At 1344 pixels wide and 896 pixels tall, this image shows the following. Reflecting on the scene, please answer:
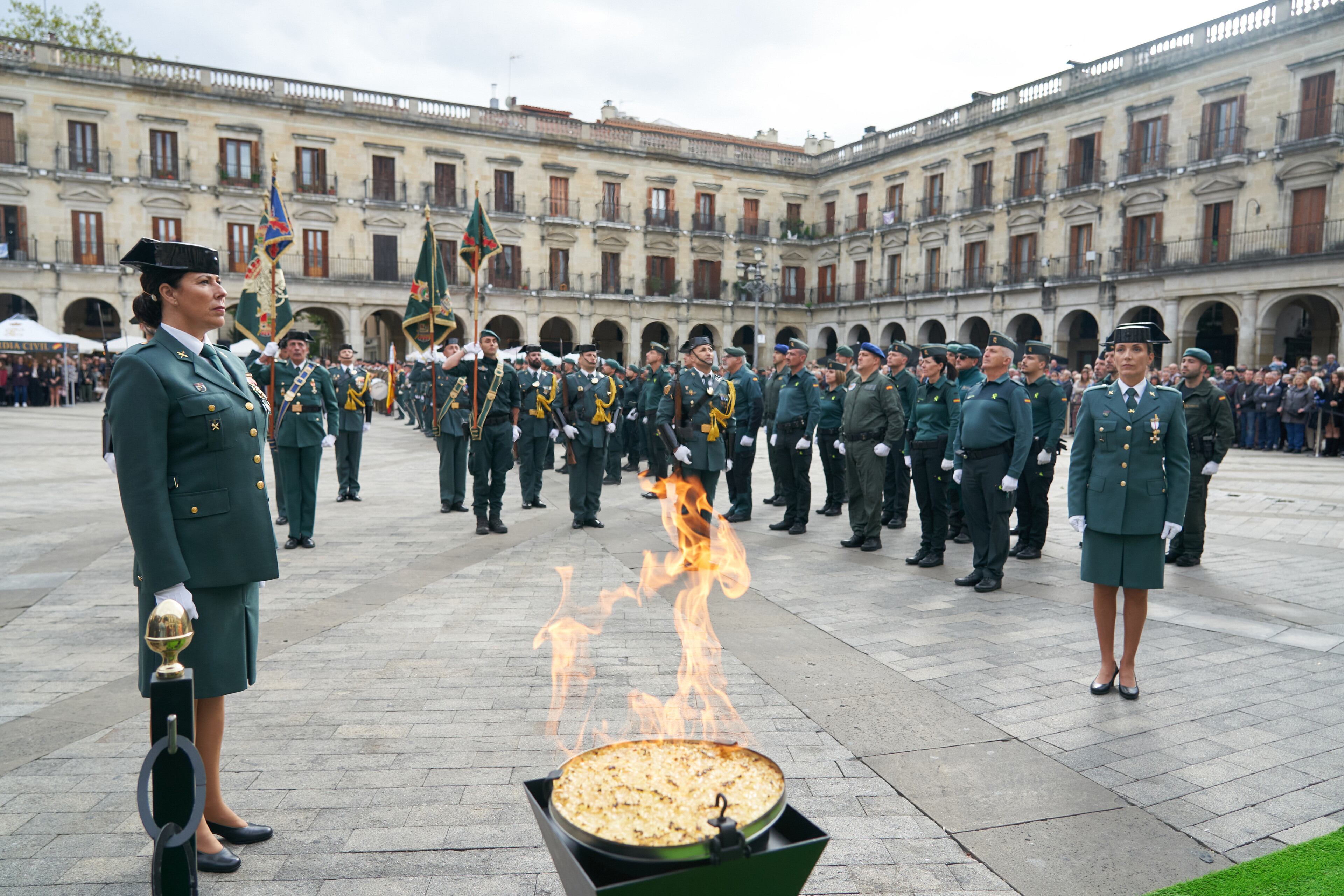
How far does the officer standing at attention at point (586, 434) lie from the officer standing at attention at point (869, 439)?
294 cm

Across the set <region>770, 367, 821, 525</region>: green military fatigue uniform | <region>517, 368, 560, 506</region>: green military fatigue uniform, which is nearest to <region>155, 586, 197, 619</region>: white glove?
<region>770, 367, 821, 525</region>: green military fatigue uniform

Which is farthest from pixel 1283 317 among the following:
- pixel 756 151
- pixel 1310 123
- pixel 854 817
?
pixel 854 817

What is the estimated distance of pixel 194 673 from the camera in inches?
114

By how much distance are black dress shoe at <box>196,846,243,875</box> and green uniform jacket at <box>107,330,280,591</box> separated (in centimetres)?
88

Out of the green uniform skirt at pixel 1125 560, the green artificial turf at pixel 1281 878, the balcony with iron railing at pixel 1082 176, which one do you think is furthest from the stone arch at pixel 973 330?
the green artificial turf at pixel 1281 878

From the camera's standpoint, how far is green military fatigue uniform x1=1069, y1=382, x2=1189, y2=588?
454 centimetres

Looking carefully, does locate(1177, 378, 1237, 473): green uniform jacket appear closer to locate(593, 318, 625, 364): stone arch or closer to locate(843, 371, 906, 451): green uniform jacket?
locate(843, 371, 906, 451): green uniform jacket

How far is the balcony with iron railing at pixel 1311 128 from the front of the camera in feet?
80.8

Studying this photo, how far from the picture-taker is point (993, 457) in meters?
6.99

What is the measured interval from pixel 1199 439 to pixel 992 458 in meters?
2.38

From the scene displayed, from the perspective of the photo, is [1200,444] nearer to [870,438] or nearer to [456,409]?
[870,438]

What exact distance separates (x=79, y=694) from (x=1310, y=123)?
32256 mm

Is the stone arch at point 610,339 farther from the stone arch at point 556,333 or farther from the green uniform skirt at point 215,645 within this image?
the green uniform skirt at point 215,645

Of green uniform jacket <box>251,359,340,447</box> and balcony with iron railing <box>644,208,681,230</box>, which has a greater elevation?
balcony with iron railing <box>644,208,681,230</box>
